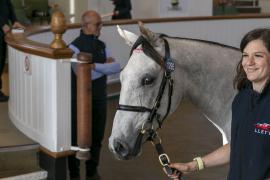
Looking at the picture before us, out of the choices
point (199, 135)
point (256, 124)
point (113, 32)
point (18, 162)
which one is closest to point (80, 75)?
point (18, 162)

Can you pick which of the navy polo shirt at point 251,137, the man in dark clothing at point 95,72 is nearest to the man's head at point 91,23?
the man in dark clothing at point 95,72

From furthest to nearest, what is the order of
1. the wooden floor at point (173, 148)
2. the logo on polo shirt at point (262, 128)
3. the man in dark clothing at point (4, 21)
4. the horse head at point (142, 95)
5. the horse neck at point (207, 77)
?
the man in dark clothing at point (4, 21) → the wooden floor at point (173, 148) → the horse neck at point (207, 77) → the horse head at point (142, 95) → the logo on polo shirt at point (262, 128)

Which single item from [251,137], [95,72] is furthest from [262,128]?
[95,72]

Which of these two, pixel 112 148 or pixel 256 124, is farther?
pixel 112 148

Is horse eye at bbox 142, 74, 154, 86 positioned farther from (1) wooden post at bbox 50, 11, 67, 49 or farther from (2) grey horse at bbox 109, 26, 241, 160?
(1) wooden post at bbox 50, 11, 67, 49

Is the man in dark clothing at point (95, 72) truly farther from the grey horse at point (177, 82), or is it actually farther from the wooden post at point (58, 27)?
the grey horse at point (177, 82)

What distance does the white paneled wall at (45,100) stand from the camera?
449cm

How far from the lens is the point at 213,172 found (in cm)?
607

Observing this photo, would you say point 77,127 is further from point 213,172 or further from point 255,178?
point 255,178

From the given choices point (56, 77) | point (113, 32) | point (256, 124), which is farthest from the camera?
point (113, 32)

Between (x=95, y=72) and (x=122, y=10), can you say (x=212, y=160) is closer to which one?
(x=95, y=72)

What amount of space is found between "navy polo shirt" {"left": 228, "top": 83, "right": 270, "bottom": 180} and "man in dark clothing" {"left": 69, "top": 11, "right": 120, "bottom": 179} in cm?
301

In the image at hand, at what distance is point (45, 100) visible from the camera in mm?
4613

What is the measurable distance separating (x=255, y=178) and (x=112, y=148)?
0.96 m
